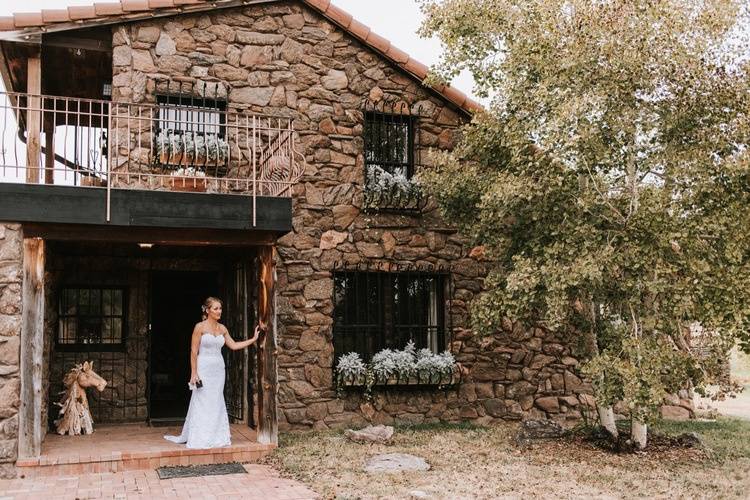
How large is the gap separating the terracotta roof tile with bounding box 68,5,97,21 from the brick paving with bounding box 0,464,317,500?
563 centimetres

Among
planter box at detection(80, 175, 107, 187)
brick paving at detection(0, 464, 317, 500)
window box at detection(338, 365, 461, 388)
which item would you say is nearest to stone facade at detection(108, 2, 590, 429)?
window box at detection(338, 365, 461, 388)

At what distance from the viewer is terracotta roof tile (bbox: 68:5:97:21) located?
936 centimetres

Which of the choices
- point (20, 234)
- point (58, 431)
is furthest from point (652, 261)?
point (58, 431)

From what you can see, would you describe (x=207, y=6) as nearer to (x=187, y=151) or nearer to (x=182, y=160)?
(x=187, y=151)

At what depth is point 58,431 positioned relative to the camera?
964cm

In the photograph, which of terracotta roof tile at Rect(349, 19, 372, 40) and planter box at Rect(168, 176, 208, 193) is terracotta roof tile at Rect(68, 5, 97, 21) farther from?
terracotta roof tile at Rect(349, 19, 372, 40)

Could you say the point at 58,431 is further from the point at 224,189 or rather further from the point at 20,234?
the point at 224,189

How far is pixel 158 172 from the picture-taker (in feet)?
33.1

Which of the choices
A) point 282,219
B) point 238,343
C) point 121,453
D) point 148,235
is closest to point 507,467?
point 238,343

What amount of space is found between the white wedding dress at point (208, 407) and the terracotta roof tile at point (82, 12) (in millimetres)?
4391

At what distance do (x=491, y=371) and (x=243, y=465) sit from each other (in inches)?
185

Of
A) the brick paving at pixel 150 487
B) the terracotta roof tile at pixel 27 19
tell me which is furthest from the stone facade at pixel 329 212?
the brick paving at pixel 150 487

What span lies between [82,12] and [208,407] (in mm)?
5289

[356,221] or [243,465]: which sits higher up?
[356,221]
